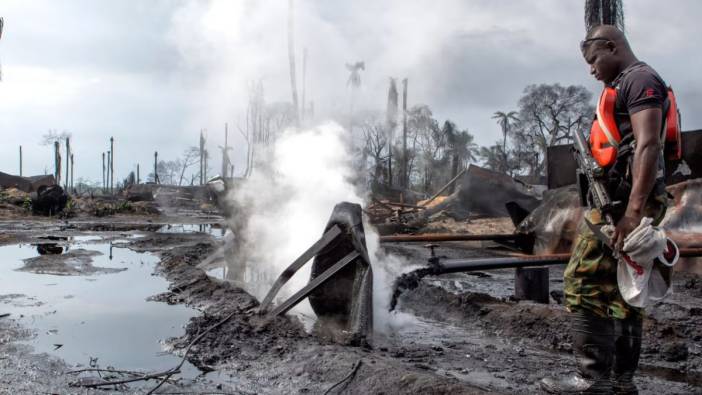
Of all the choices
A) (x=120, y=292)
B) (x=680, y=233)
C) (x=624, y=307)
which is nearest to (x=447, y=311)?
(x=624, y=307)

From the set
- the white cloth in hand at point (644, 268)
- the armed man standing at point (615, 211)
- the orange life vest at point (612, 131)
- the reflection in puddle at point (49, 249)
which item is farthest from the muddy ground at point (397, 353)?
the reflection in puddle at point (49, 249)

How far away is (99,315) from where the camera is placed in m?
5.36

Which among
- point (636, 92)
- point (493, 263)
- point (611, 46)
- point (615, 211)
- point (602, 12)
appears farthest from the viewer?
point (602, 12)

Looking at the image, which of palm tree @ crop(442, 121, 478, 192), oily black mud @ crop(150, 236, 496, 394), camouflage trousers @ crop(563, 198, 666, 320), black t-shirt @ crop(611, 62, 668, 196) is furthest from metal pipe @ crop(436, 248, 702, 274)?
palm tree @ crop(442, 121, 478, 192)

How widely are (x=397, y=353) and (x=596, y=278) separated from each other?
163cm

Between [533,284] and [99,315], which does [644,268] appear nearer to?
[533,284]

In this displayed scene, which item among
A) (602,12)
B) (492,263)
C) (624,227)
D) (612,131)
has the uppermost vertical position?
(602,12)

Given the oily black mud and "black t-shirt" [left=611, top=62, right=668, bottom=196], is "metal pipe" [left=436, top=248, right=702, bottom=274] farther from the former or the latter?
"black t-shirt" [left=611, top=62, right=668, bottom=196]

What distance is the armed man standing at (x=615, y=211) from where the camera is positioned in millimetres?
2596

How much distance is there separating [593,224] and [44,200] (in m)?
27.8

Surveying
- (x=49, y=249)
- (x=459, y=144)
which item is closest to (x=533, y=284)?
(x=49, y=249)

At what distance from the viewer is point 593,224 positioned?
9.40ft

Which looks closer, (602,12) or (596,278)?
(596,278)

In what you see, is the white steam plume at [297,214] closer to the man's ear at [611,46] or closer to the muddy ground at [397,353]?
the muddy ground at [397,353]
